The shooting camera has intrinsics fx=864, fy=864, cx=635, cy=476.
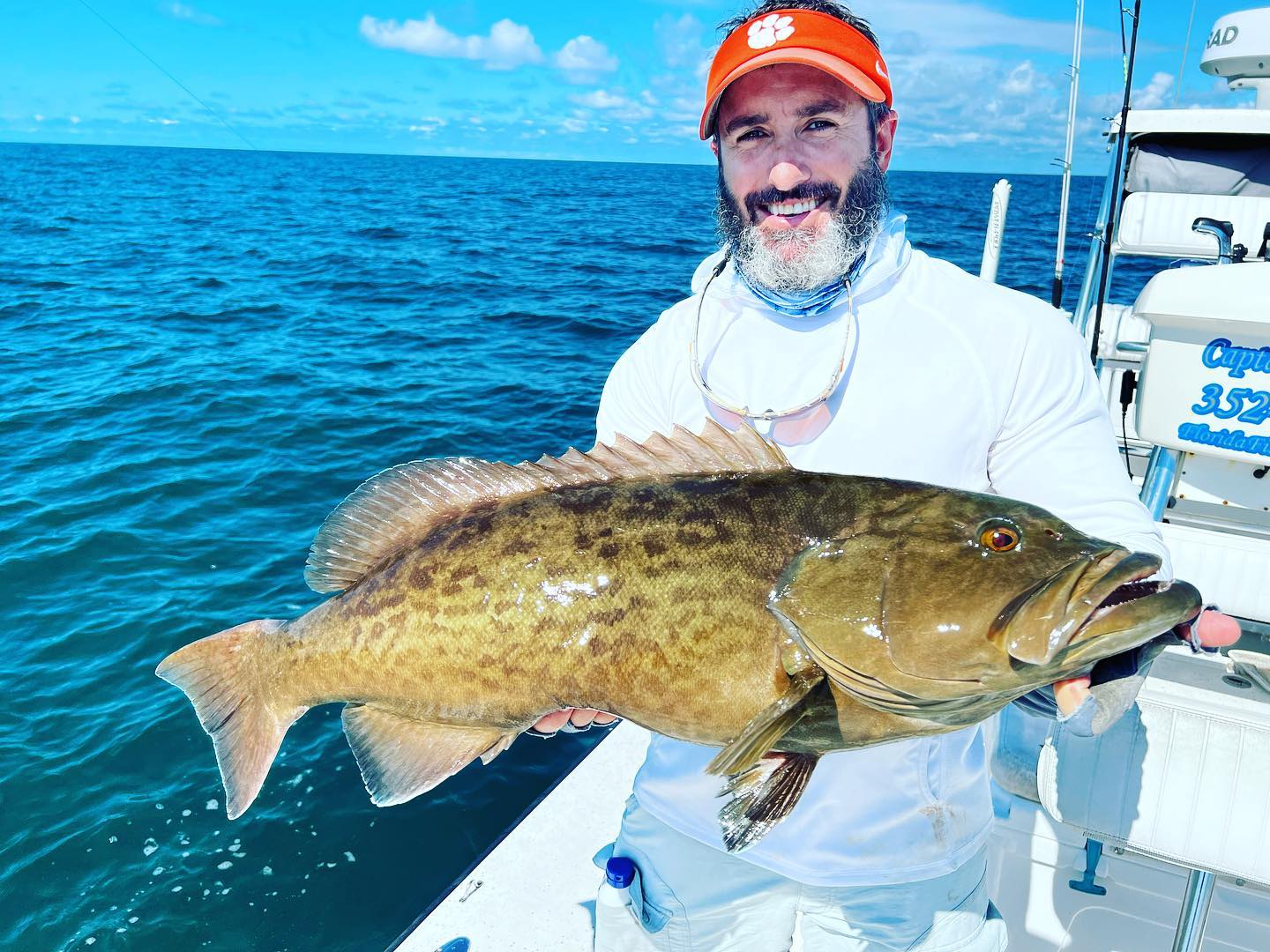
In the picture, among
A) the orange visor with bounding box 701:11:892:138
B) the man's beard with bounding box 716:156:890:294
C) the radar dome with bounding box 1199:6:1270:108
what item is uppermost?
the radar dome with bounding box 1199:6:1270:108

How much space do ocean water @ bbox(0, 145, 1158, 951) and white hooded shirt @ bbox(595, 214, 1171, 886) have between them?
0.15m

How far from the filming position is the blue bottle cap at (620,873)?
2748 millimetres

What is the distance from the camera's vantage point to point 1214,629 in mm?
1697

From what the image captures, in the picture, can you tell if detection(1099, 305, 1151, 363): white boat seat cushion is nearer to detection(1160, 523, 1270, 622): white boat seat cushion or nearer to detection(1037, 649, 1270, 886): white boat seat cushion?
detection(1160, 523, 1270, 622): white boat seat cushion

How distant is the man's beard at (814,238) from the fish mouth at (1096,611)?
117 cm

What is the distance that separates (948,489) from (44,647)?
7.99 meters

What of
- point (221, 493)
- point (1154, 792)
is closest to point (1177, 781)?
point (1154, 792)

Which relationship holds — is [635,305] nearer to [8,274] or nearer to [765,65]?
[8,274]

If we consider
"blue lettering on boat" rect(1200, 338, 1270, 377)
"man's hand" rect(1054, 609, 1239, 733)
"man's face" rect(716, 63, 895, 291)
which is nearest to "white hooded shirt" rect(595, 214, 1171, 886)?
"man's face" rect(716, 63, 895, 291)

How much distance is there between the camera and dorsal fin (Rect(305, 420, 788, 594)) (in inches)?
87.4

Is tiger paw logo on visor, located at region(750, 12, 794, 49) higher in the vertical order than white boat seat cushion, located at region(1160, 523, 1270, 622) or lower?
higher

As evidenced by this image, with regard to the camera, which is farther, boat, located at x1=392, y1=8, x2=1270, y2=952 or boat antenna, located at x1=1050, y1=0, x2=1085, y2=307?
boat antenna, located at x1=1050, y1=0, x2=1085, y2=307

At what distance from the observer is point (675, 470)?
2.24 metres

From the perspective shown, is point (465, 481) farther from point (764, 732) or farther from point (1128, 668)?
point (1128, 668)
